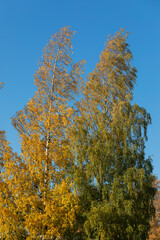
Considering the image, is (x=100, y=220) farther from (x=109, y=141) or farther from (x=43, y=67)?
(x=43, y=67)

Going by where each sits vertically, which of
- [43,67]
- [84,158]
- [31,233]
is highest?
[43,67]

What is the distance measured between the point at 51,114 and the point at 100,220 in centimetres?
563

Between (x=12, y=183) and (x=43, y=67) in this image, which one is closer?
(x=12, y=183)

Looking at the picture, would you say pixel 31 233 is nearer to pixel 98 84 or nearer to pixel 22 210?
pixel 22 210

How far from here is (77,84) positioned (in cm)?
1549

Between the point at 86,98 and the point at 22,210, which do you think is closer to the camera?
the point at 22,210

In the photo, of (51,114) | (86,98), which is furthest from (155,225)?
(51,114)

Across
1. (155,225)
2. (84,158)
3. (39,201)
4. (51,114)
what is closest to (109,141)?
(84,158)

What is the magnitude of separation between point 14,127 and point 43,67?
13.2ft

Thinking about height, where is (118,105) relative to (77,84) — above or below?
below

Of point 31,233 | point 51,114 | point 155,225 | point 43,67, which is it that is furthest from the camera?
point 155,225

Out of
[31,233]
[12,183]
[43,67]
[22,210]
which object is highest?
[43,67]

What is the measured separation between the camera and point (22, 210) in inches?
431

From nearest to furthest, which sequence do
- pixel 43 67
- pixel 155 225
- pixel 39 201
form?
pixel 39 201 → pixel 43 67 → pixel 155 225
